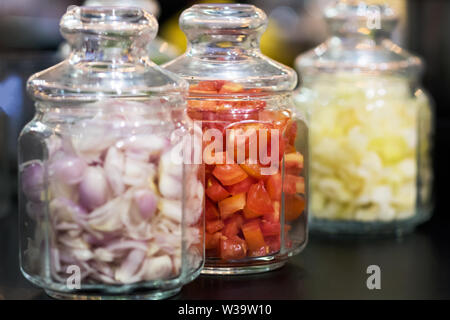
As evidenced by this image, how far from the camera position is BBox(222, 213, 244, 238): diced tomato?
946 millimetres

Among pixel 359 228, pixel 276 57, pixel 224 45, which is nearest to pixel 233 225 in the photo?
pixel 224 45

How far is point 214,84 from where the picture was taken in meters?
0.96

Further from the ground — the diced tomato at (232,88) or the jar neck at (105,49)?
the jar neck at (105,49)

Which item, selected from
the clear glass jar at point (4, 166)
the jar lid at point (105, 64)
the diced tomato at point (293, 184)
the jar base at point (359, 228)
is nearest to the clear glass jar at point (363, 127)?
the jar base at point (359, 228)

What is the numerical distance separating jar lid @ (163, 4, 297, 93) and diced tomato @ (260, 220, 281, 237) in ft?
→ 0.54

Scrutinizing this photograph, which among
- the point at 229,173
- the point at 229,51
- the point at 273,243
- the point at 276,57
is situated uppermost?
the point at 229,51

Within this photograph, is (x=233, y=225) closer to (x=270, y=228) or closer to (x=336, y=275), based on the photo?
(x=270, y=228)

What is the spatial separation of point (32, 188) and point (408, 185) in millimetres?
623

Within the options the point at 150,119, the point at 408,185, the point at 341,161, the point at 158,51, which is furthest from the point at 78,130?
the point at 158,51

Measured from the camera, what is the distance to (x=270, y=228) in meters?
Answer: 0.97

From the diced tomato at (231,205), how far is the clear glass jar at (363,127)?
303 millimetres

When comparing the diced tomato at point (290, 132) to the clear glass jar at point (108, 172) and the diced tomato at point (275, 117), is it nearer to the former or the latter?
the diced tomato at point (275, 117)

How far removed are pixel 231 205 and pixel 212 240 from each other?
54mm

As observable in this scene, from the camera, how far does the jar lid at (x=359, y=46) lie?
50.1 inches
